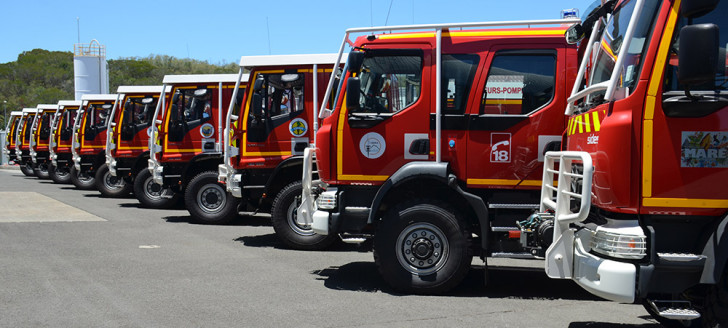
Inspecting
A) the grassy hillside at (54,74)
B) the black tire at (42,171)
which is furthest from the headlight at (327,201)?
the grassy hillside at (54,74)

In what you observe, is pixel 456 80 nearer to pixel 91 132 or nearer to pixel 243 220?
pixel 243 220

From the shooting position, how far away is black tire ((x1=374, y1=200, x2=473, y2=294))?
6.92 meters

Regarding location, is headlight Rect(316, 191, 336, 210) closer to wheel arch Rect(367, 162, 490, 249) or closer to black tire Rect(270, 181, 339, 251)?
wheel arch Rect(367, 162, 490, 249)

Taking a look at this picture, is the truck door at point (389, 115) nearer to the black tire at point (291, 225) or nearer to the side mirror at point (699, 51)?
the black tire at point (291, 225)

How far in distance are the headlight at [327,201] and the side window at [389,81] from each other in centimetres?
91

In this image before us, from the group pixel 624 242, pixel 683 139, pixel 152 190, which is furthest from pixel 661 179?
pixel 152 190

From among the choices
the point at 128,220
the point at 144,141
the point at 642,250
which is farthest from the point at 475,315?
the point at 144,141

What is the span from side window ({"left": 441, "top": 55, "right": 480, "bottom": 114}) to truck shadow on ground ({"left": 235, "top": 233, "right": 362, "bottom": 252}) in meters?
3.58

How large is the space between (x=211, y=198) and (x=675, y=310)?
1007 cm

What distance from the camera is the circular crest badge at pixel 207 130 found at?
46.9 ft

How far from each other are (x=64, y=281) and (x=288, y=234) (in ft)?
11.1

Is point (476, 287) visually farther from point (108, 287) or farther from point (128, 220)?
point (128, 220)

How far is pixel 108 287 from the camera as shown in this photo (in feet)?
23.9

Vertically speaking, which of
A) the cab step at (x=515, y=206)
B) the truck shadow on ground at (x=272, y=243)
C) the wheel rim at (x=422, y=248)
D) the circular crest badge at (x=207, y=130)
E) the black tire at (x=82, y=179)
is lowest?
the truck shadow on ground at (x=272, y=243)
